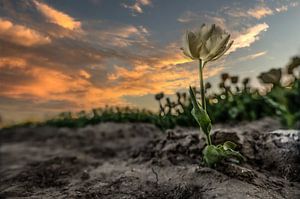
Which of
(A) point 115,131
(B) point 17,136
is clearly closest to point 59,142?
(A) point 115,131

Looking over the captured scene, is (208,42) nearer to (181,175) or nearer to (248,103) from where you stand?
(181,175)

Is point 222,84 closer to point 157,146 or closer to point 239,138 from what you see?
point 157,146

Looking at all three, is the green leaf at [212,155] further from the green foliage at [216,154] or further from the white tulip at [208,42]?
the white tulip at [208,42]

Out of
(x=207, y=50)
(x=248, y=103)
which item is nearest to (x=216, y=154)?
(x=207, y=50)

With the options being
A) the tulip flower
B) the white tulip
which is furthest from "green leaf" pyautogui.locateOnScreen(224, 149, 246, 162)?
the white tulip

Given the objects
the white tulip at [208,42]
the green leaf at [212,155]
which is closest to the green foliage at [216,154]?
the green leaf at [212,155]

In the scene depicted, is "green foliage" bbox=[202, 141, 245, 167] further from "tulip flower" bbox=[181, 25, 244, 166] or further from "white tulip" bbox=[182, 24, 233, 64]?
"white tulip" bbox=[182, 24, 233, 64]

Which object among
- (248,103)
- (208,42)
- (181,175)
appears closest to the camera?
(208,42)

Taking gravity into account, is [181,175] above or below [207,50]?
below

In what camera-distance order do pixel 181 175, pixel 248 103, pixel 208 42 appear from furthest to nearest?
→ pixel 248 103 < pixel 181 175 < pixel 208 42
